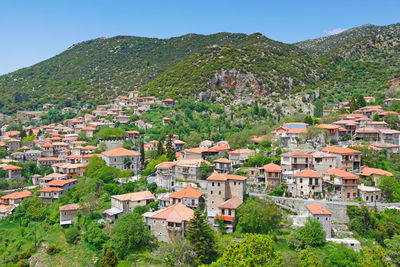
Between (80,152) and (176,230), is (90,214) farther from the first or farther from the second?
(80,152)

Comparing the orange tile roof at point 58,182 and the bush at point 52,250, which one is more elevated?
the orange tile roof at point 58,182

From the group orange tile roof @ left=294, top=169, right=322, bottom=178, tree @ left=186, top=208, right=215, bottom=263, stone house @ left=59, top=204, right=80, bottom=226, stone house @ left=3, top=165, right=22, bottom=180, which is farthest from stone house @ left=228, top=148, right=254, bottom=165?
stone house @ left=3, top=165, right=22, bottom=180

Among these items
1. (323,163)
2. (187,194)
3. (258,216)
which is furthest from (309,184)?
(187,194)

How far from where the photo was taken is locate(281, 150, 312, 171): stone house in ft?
134

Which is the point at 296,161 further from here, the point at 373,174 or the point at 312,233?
the point at 312,233

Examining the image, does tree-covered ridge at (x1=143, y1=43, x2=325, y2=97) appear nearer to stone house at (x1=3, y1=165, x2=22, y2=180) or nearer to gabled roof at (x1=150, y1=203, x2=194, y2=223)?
stone house at (x1=3, y1=165, x2=22, y2=180)

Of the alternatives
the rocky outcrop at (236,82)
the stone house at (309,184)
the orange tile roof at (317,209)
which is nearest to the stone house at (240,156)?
the stone house at (309,184)

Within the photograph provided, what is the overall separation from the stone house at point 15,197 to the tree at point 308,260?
147 feet

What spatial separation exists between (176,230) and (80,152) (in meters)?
38.8

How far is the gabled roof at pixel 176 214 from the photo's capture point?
3419 cm

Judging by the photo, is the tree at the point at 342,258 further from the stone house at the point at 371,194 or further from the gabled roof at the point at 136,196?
the gabled roof at the point at 136,196

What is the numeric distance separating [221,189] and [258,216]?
19.9 feet

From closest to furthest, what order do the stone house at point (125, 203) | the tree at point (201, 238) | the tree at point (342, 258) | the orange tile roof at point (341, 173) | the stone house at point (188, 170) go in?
the tree at point (342, 258) < the tree at point (201, 238) < the orange tile roof at point (341, 173) < the stone house at point (125, 203) < the stone house at point (188, 170)

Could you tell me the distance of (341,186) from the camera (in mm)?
36469
